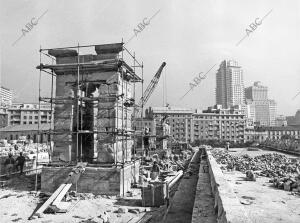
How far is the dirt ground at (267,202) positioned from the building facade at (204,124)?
74.3m

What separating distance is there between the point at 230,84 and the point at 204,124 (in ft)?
303

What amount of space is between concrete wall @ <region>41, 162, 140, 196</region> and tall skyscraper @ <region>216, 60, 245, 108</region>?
558ft

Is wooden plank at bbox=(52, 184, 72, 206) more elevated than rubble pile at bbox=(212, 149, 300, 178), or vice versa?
wooden plank at bbox=(52, 184, 72, 206)

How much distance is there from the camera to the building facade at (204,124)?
88938mm

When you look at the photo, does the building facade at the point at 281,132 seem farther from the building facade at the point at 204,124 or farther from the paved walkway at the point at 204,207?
the paved walkway at the point at 204,207

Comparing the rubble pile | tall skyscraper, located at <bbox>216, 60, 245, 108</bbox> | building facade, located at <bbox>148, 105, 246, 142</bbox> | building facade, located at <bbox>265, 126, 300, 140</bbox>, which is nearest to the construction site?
the rubble pile

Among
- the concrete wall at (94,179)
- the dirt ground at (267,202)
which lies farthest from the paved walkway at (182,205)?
the concrete wall at (94,179)

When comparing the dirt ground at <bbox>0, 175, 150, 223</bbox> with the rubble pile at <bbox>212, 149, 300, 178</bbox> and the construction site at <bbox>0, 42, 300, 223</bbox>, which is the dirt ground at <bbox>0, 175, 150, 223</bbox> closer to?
the construction site at <bbox>0, 42, 300, 223</bbox>

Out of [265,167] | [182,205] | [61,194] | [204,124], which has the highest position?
[204,124]

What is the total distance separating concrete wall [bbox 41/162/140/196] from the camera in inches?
390

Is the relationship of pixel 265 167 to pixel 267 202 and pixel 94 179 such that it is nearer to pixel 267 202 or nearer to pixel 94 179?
pixel 267 202

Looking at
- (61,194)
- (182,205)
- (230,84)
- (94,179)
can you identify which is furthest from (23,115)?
(230,84)

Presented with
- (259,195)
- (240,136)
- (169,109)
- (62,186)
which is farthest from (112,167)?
(240,136)

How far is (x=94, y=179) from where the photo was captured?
10.1 m
